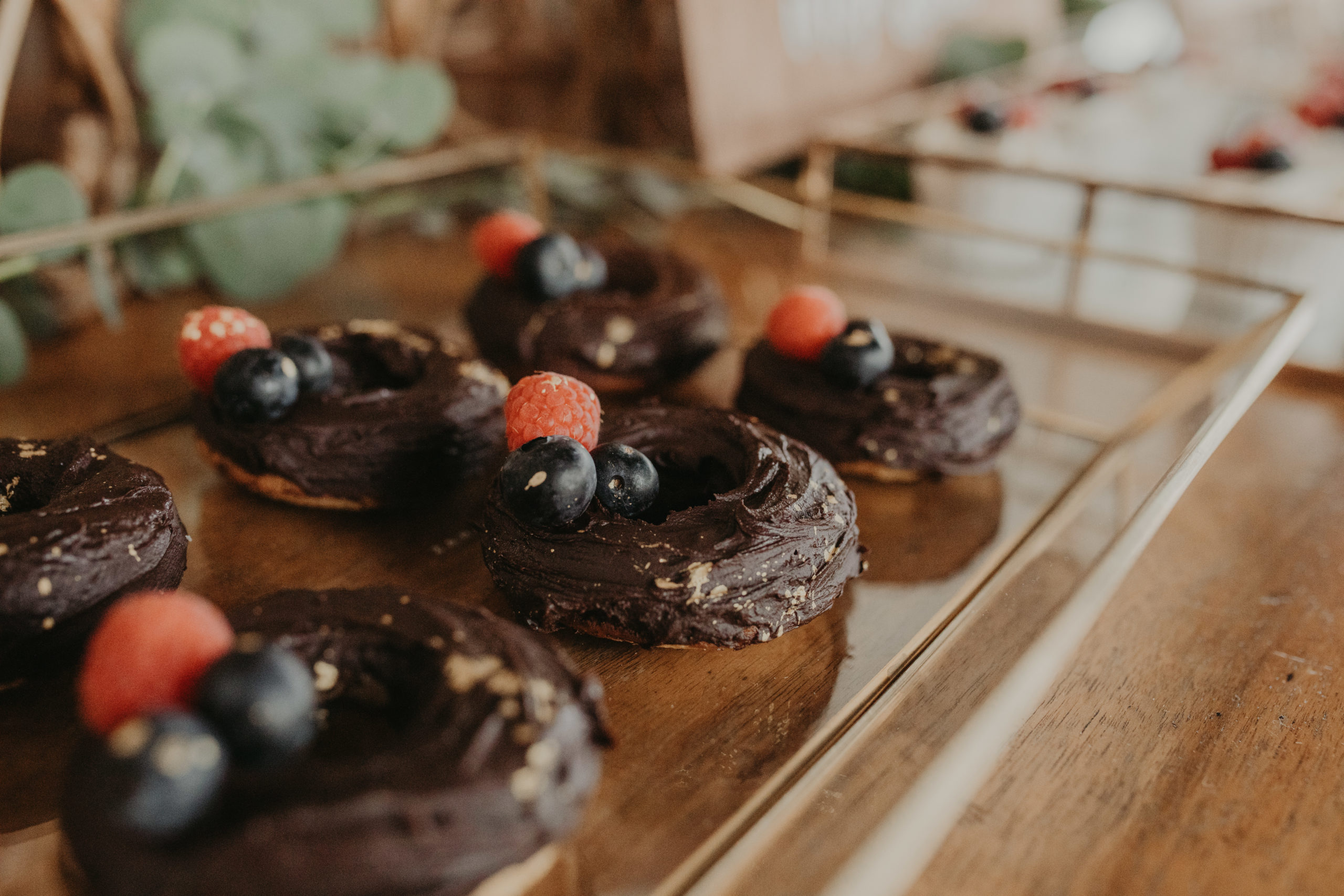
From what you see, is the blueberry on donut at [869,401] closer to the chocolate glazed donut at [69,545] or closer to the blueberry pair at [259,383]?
the blueberry pair at [259,383]

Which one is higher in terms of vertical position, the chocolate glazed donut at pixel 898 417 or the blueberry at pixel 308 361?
the blueberry at pixel 308 361

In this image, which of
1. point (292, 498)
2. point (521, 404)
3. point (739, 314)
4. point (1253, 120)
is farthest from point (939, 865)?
point (1253, 120)

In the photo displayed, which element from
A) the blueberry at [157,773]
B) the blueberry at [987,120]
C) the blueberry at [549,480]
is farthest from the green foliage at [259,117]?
the blueberry at [157,773]

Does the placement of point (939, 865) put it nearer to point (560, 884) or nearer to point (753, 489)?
point (560, 884)

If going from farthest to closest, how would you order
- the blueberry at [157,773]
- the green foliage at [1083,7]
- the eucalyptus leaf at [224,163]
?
the green foliage at [1083,7] → the eucalyptus leaf at [224,163] → the blueberry at [157,773]

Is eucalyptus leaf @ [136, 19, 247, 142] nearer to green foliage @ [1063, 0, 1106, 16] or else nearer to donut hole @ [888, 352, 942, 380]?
donut hole @ [888, 352, 942, 380]
